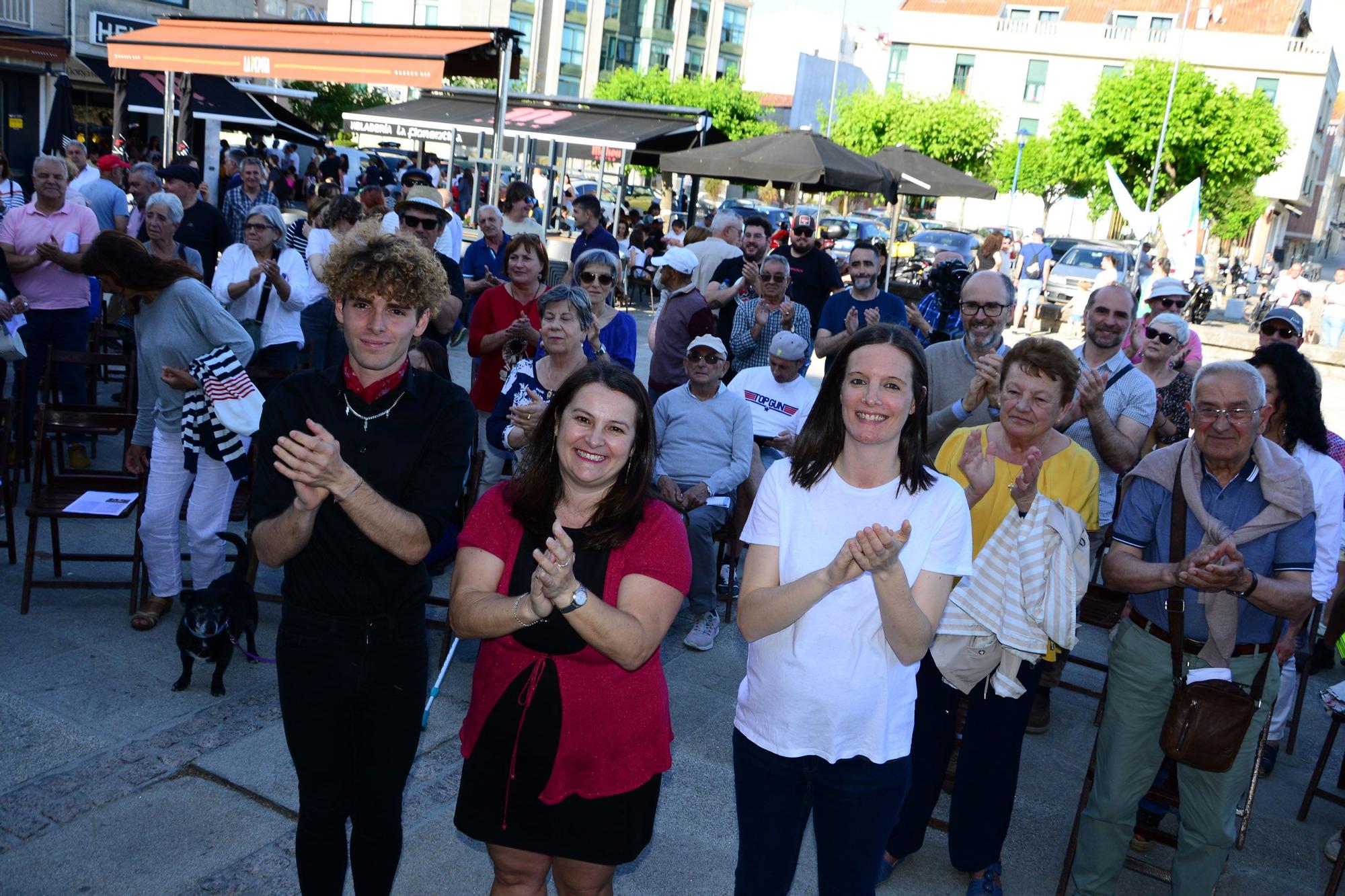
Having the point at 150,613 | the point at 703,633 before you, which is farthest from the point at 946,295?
the point at 150,613

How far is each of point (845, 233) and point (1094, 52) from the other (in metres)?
31.9

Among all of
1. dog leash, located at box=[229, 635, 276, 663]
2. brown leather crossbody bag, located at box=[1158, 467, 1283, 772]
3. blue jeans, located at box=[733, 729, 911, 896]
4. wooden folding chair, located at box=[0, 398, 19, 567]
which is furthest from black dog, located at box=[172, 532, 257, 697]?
brown leather crossbody bag, located at box=[1158, 467, 1283, 772]

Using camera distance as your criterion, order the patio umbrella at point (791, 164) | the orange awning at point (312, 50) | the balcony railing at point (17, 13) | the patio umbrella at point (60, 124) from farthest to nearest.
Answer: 1. the balcony railing at point (17, 13)
2. the patio umbrella at point (791, 164)
3. the patio umbrella at point (60, 124)
4. the orange awning at point (312, 50)

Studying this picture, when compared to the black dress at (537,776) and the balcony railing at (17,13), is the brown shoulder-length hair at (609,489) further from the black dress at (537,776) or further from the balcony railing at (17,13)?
the balcony railing at (17,13)

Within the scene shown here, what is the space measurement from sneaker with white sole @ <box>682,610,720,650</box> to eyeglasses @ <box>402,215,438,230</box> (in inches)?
108

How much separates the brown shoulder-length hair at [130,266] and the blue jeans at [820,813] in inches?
130

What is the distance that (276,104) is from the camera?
2272cm

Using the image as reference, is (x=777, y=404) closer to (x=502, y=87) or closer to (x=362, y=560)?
(x=362, y=560)

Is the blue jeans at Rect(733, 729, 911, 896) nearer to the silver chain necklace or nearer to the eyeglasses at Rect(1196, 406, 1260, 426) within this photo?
the silver chain necklace

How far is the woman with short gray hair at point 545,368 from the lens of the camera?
4703mm

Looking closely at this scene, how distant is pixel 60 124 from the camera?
35.9 feet

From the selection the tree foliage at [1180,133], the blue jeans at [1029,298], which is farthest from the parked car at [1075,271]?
the tree foliage at [1180,133]

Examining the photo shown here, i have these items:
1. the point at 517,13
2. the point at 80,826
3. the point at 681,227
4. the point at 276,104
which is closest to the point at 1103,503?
the point at 80,826

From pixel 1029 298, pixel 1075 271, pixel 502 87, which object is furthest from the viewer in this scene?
pixel 1075 271
